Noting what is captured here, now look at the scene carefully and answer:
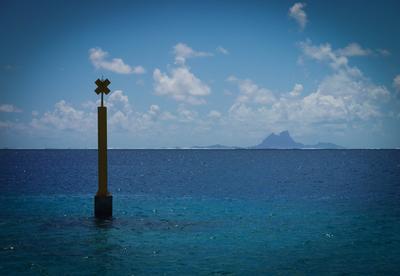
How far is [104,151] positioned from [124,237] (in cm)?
558

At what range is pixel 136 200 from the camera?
44.8 m

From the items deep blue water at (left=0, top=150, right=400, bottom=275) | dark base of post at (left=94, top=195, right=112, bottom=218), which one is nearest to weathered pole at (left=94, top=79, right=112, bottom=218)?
dark base of post at (left=94, top=195, right=112, bottom=218)

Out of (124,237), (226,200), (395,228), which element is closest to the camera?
(124,237)

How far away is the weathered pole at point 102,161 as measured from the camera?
27156mm

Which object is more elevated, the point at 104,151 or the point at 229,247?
the point at 104,151

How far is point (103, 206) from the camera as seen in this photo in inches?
1122

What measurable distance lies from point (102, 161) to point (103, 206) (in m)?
3.10

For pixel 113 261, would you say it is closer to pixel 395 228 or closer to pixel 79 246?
pixel 79 246

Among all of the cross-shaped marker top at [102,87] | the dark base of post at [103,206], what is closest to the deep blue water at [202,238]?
the dark base of post at [103,206]

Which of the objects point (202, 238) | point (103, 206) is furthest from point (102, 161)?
point (202, 238)

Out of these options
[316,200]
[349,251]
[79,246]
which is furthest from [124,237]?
[316,200]

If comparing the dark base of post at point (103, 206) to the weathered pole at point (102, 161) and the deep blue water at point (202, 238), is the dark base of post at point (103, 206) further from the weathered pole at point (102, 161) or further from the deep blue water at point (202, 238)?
the deep blue water at point (202, 238)

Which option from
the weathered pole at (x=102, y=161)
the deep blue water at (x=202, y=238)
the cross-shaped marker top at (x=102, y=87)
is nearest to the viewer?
the deep blue water at (x=202, y=238)

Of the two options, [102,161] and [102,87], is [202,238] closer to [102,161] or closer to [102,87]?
[102,161]
